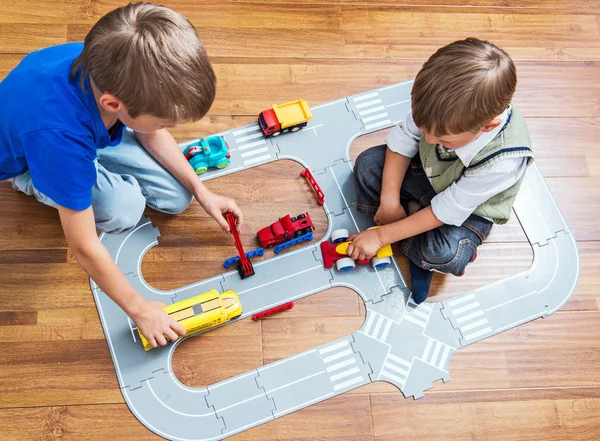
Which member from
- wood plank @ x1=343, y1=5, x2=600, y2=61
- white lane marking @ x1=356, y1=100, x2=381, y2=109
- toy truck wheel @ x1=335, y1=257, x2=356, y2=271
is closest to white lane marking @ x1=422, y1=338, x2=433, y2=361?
toy truck wheel @ x1=335, y1=257, x2=356, y2=271

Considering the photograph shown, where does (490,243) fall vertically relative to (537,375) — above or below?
above

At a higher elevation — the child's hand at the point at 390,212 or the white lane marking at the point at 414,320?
the child's hand at the point at 390,212

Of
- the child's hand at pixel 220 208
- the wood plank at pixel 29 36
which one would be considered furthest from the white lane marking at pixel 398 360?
the wood plank at pixel 29 36

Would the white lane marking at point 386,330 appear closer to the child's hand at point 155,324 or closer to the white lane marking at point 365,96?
the child's hand at point 155,324

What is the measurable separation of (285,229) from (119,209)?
347 millimetres

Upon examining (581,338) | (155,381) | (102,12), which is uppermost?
(102,12)

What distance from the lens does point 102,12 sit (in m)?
1.50

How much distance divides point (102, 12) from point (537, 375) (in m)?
1.34

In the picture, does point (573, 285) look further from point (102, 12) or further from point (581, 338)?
point (102, 12)

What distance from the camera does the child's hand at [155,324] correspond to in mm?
1099

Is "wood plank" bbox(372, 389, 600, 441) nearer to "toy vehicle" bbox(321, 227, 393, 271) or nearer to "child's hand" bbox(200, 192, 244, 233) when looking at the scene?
"toy vehicle" bbox(321, 227, 393, 271)

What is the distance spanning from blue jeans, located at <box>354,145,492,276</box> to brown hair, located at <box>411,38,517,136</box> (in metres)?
0.34

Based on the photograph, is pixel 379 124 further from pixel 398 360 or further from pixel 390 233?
pixel 398 360

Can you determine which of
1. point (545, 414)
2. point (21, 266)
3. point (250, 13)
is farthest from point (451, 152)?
point (21, 266)
